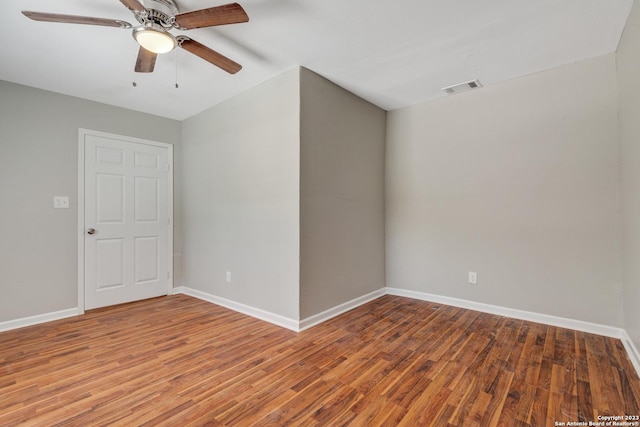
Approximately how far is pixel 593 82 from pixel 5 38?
4893mm

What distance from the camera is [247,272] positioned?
10.8ft

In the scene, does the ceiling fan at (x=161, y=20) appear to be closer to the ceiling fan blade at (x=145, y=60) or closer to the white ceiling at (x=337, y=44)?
the ceiling fan blade at (x=145, y=60)

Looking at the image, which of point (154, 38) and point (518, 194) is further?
point (518, 194)

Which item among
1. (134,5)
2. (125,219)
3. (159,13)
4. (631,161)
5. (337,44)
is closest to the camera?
(134,5)

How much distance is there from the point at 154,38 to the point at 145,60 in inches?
12.9

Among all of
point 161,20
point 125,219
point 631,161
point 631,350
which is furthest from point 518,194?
point 125,219

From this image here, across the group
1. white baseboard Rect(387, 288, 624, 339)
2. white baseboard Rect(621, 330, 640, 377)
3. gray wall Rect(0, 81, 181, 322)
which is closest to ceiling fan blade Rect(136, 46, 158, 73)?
gray wall Rect(0, 81, 181, 322)

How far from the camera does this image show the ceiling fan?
165cm

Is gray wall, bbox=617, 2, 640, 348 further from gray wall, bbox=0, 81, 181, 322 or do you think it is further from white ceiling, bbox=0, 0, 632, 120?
gray wall, bbox=0, 81, 181, 322

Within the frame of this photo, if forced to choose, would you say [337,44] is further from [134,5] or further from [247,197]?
[247,197]

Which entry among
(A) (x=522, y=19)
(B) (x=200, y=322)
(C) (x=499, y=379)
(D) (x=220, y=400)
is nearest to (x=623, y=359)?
(C) (x=499, y=379)

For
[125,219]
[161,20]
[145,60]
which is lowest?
[125,219]

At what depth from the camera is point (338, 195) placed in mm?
3240

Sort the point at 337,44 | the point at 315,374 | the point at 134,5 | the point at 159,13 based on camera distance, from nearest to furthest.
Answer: the point at 134,5 < the point at 159,13 < the point at 315,374 < the point at 337,44
